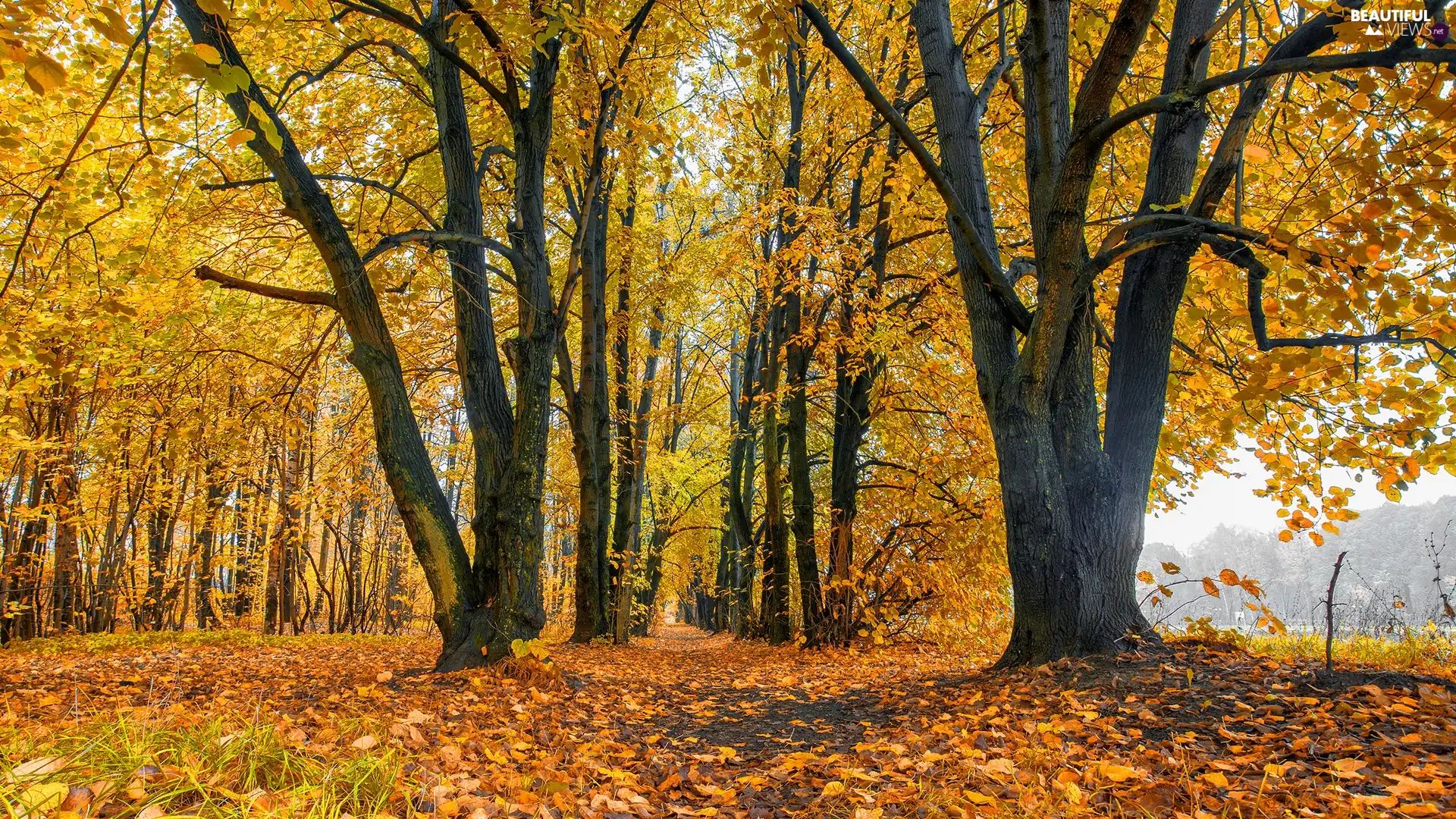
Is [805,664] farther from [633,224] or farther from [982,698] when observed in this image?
[633,224]

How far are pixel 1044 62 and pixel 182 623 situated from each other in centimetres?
1322

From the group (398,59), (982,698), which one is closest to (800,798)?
(982,698)

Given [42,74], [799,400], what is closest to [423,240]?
[42,74]

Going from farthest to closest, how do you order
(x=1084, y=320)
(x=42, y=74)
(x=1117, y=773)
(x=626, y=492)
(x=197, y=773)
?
(x=626, y=492)
(x=1084, y=320)
(x=42, y=74)
(x=1117, y=773)
(x=197, y=773)

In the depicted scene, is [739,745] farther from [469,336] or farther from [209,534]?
[209,534]

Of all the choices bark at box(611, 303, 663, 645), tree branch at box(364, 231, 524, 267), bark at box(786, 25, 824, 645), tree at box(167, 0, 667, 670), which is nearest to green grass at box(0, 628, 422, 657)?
bark at box(611, 303, 663, 645)

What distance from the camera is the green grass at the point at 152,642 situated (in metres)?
7.12

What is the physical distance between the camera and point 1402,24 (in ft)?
10.8

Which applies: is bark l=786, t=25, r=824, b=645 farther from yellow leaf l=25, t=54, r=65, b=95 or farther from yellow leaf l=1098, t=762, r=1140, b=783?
yellow leaf l=25, t=54, r=65, b=95

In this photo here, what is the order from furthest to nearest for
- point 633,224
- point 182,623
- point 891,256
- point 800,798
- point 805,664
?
1. point 633,224
2. point 182,623
3. point 891,256
4. point 805,664
5. point 800,798

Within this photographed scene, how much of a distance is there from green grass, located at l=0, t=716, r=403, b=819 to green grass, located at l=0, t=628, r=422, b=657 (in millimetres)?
6435

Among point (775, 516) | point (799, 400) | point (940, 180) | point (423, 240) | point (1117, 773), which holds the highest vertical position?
point (940, 180)

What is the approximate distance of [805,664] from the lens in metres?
7.44

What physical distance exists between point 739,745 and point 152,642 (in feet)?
24.7
